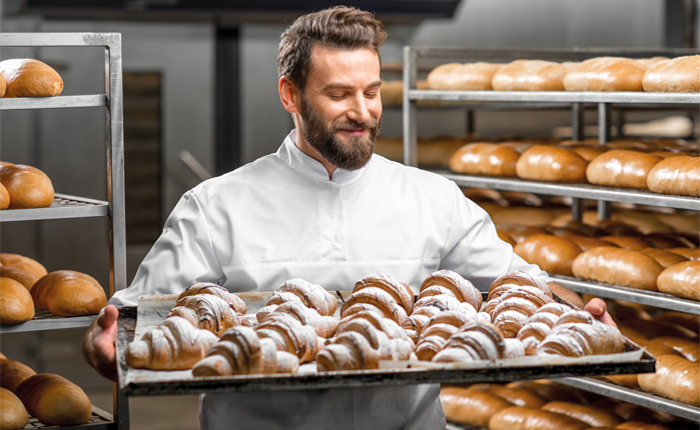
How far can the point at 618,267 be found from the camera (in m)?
2.54

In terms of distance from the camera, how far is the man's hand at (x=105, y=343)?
1305mm

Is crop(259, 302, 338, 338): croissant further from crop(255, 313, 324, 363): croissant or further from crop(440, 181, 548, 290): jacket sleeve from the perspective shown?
crop(440, 181, 548, 290): jacket sleeve

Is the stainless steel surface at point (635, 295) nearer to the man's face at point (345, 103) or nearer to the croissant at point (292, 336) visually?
the man's face at point (345, 103)

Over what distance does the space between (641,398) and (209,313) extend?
1601mm

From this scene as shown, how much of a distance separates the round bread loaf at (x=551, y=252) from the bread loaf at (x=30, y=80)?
1760mm

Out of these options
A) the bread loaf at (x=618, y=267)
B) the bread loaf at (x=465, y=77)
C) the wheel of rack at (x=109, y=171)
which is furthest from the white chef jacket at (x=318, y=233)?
the bread loaf at (x=465, y=77)

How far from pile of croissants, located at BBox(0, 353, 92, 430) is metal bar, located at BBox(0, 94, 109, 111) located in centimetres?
77

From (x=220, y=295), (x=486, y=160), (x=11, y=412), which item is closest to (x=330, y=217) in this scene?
(x=220, y=295)

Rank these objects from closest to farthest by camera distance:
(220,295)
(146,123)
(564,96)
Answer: (220,295) → (564,96) → (146,123)

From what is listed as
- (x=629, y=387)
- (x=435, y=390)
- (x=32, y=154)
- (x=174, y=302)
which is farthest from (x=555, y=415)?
(x=32, y=154)

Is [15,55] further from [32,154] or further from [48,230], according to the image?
[48,230]

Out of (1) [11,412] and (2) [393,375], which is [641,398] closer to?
(2) [393,375]

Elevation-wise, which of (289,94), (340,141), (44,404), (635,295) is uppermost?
(289,94)

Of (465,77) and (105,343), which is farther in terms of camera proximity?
(465,77)
